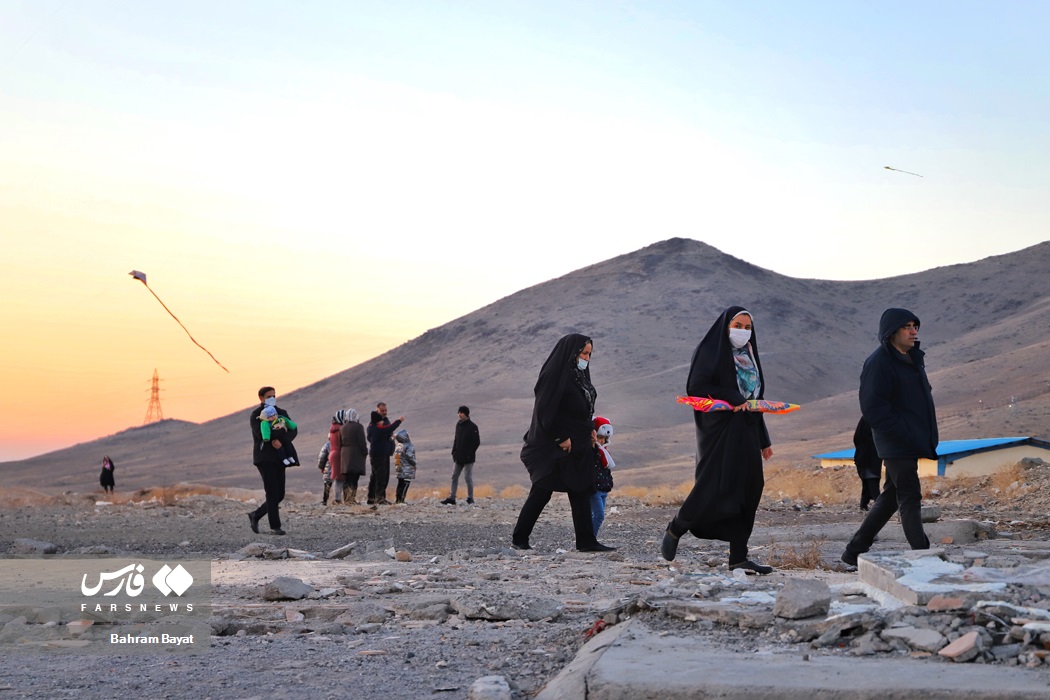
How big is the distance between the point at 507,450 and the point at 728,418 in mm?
57189

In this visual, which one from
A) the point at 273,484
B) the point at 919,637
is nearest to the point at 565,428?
the point at 273,484

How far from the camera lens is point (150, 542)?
13.0 metres

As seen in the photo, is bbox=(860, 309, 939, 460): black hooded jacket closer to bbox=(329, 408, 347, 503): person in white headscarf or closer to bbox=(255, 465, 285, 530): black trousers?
bbox=(255, 465, 285, 530): black trousers

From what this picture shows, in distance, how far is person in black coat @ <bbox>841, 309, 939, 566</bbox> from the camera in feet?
25.8

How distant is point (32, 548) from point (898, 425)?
9061mm

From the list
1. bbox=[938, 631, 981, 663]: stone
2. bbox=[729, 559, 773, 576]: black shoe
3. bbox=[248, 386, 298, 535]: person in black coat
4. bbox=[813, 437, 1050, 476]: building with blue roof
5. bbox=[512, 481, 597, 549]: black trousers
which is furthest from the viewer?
bbox=[813, 437, 1050, 476]: building with blue roof

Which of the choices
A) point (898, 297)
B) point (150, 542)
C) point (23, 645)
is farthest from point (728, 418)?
point (898, 297)

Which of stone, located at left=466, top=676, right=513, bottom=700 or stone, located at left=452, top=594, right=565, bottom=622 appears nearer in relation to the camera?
stone, located at left=466, top=676, right=513, bottom=700

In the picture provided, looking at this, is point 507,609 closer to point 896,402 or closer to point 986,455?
point 896,402

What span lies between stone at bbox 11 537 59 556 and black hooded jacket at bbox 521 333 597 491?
5415mm

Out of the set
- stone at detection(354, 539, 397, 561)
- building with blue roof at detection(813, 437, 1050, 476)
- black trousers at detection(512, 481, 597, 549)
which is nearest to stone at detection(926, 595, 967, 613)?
black trousers at detection(512, 481, 597, 549)

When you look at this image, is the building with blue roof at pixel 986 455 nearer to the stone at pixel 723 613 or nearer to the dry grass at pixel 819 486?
the dry grass at pixel 819 486

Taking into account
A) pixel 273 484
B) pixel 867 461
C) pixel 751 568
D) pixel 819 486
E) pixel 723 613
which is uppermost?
pixel 273 484

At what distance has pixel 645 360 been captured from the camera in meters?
94.1
